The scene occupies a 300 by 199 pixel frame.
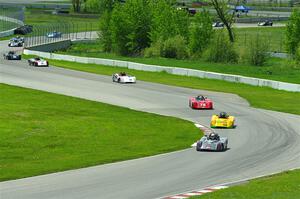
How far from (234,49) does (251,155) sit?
60891 mm

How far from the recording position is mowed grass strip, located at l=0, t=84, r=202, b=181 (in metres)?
36.8

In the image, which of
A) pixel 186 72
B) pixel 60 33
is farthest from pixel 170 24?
pixel 60 33

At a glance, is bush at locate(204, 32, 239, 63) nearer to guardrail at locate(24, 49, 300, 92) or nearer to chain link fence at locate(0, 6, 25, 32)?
guardrail at locate(24, 49, 300, 92)

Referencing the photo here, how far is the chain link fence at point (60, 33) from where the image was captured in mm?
136000

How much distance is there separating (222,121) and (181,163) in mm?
13264

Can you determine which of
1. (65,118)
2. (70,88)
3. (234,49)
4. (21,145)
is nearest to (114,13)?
(234,49)

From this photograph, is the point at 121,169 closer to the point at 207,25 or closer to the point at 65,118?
the point at 65,118

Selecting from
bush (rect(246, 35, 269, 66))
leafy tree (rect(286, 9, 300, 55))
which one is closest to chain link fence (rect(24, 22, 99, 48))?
bush (rect(246, 35, 269, 66))

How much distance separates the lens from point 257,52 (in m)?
94.2

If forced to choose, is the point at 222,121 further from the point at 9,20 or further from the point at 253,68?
the point at 9,20

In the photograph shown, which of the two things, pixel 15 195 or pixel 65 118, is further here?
pixel 65 118

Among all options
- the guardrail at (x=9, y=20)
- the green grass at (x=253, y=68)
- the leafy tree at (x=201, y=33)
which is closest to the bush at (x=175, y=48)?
the leafy tree at (x=201, y=33)

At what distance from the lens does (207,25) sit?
341 feet

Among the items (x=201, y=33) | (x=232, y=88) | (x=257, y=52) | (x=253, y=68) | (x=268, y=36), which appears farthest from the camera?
(x=268, y=36)
